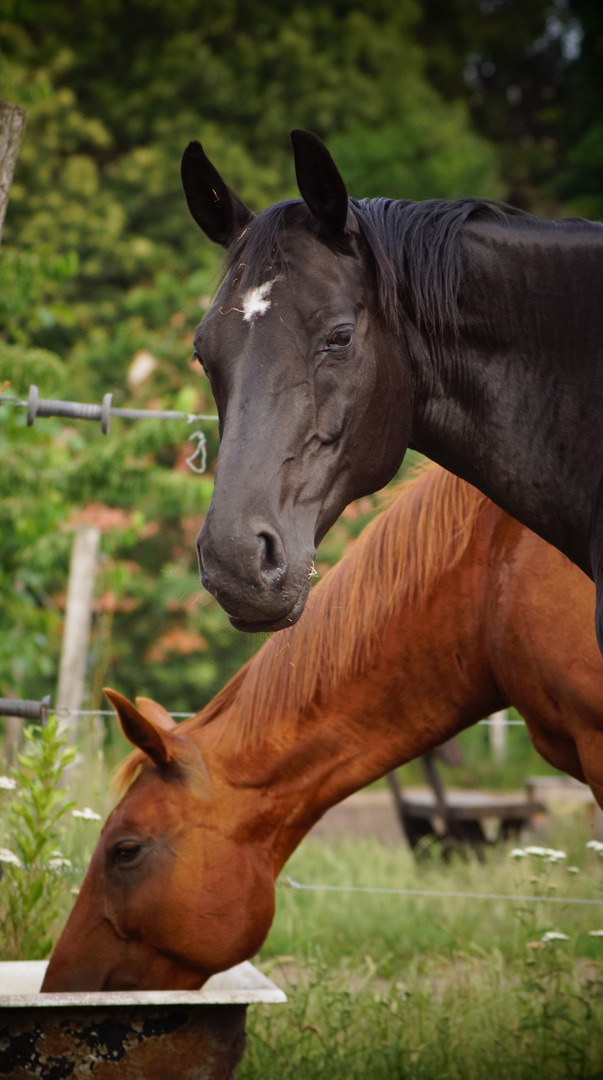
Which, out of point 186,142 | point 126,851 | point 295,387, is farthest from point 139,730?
point 186,142

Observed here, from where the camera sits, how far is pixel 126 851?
2775 mm

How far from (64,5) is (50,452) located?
1206 cm

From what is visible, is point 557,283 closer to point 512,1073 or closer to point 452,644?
point 452,644

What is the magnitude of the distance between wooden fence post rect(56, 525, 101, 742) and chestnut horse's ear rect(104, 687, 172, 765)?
11.7 ft

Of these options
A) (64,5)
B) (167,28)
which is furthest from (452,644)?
(64,5)

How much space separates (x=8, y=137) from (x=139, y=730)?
1.86 meters

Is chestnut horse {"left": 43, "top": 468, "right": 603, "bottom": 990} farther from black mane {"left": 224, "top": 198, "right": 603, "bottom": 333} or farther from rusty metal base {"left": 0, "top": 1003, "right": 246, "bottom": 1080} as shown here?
black mane {"left": 224, "top": 198, "right": 603, "bottom": 333}

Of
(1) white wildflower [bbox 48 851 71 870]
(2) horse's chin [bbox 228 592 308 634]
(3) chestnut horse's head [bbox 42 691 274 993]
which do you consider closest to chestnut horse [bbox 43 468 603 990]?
(3) chestnut horse's head [bbox 42 691 274 993]

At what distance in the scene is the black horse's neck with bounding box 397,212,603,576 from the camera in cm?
182

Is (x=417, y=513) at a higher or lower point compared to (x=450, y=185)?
lower

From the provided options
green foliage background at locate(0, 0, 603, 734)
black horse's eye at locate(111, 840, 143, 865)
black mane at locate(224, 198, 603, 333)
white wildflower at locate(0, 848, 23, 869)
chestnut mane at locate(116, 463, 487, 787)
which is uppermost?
green foliage background at locate(0, 0, 603, 734)

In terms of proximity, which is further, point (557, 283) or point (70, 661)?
point (70, 661)

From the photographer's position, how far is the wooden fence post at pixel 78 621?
6.42 m

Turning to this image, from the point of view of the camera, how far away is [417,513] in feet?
9.57
